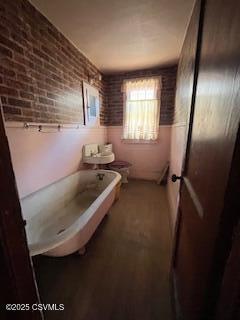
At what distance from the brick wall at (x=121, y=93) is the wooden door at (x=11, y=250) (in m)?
3.24

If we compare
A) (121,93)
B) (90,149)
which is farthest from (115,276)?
(121,93)

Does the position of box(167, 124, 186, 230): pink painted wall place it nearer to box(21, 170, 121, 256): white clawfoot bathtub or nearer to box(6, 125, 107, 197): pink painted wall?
box(21, 170, 121, 256): white clawfoot bathtub

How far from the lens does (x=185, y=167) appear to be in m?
0.97

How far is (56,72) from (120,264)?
2371mm

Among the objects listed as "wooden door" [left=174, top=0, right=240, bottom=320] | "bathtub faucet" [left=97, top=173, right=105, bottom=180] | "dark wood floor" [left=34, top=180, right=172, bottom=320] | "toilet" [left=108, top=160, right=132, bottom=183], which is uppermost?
"wooden door" [left=174, top=0, right=240, bottom=320]

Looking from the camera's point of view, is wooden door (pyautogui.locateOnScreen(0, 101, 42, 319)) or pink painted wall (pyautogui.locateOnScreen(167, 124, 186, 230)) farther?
pink painted wall (pyautogui.locateOnScreen(167, 124, 186, 230))

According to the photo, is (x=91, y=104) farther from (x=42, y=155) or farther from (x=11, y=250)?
(x=11, y=250)

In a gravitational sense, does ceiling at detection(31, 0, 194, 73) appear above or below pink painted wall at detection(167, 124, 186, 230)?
above

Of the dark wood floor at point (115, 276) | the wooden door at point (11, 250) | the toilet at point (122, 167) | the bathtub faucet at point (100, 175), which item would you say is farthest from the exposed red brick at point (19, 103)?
the toilet at point (122, 167)

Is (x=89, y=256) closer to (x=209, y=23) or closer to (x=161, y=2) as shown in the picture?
(x=209, y=23)

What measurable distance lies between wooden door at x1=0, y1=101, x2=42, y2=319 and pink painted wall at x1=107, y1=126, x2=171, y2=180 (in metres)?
3.24

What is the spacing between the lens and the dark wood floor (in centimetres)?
106

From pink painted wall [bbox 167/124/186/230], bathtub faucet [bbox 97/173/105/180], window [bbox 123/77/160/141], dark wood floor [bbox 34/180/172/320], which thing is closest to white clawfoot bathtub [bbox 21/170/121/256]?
bathtub faucet [bbox 97/173/105/180]

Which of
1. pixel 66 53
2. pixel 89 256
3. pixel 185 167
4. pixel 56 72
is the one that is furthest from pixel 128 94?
pixel 89 256
